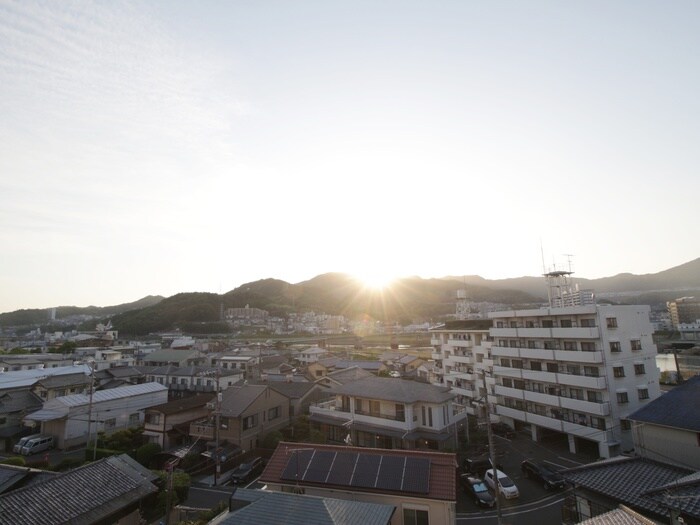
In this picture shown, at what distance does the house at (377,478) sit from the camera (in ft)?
41.9

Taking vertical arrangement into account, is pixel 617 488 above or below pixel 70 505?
below

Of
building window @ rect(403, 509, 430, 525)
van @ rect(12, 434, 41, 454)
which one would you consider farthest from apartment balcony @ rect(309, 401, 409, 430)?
van @ rect(12, 434, 41, 454)

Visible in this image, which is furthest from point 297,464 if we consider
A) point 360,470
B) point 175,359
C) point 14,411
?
point 175,359

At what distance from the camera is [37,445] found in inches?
1129

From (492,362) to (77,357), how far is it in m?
62.1

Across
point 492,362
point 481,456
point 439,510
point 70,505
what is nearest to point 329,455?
point 439,510

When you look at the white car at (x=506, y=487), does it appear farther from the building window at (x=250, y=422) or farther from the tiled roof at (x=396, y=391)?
the building window at (x=250, y=422)

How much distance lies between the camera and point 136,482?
1391 cm

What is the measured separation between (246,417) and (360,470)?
15633mm

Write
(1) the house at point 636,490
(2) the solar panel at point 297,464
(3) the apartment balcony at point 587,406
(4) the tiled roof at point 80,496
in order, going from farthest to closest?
(3) the apartment balcony at point 587,406
(2) the solar panel at point 297,464
(4) the tiled roof at point 80,496
(1) the house at point 636,490

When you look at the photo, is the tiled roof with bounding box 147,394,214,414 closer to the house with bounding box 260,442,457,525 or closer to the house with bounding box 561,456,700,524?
the house with bounding box 260,442,457,525

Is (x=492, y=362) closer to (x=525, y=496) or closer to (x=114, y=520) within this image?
(x=525, y=496)

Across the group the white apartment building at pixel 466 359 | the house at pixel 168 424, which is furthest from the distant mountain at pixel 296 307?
the house at pixel 168 424

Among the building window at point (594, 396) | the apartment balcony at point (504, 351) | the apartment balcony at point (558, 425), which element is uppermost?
the apartment balcony at point (504, 351)
